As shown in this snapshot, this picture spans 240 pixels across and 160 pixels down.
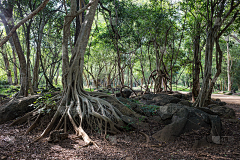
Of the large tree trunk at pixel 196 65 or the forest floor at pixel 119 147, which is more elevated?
the large tree trunk at pixel 196 65

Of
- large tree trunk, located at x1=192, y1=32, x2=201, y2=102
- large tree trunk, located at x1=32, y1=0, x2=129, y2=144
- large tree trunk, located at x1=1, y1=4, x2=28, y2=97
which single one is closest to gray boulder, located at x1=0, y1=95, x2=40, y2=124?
large tree trunk, located at x1=32, y1=0, x2=129, y2=144

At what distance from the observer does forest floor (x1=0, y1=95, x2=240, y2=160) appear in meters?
3.34

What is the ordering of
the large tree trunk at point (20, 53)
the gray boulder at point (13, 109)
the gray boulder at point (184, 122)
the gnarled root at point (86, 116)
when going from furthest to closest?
the large tree trunk at point (20, 53) < the gray boulder at point (13, 109) < the gnarled root at point (86, 116) < the gray boulder at point (184, 122)

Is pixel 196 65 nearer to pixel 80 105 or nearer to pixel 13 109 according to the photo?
pixel 80 105

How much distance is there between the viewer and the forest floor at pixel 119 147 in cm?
334

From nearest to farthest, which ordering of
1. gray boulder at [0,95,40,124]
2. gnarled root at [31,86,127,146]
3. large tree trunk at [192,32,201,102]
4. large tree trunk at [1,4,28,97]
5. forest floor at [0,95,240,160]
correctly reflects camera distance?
forest floor at [0,95,240,160] < gnarled root at [31,86,127,146] < gray boulder at [0,95,40,124] < large tree trunk at [1,4,28,97] < large tree trunk at [192,32,201,102]

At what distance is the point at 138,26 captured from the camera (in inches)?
399

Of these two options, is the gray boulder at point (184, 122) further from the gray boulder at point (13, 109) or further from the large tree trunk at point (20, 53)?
the large tree trunk at point (20, 53)

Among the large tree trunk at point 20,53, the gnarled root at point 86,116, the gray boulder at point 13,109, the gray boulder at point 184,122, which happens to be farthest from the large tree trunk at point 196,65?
the large tree trunk at point 20,53

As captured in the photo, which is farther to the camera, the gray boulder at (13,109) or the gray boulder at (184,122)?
the gray boulder at (13,109)

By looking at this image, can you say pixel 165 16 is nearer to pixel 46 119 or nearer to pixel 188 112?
pixel 188 112

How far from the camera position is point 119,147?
3875 millimetres

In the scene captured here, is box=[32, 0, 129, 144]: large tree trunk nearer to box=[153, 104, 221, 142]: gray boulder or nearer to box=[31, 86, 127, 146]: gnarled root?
box=[31, 86, 127, 146]: gnarled root

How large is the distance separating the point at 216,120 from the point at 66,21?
17.9 feet
